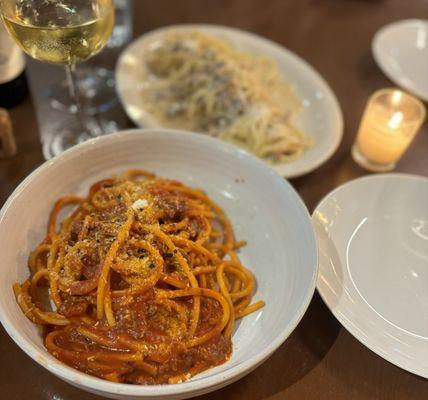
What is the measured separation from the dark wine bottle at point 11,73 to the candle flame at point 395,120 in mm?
1488

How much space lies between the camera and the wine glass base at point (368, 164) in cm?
196

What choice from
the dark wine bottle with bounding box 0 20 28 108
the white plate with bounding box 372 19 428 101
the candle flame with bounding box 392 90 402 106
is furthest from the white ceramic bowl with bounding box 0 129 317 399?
the white plate with bounding box 372 19 428 101

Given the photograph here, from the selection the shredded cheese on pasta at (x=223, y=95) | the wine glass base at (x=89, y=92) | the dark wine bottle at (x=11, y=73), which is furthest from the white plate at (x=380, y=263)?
the dark wine bottle at (x=11, y=73)

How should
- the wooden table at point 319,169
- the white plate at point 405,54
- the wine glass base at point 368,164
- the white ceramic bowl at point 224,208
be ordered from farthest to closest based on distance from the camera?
1. the white plate at point 405,54
2. the wine glass base at point 368,164
3. the wooden table at point 319,169
4. the white ceramic bowl at point 224,208

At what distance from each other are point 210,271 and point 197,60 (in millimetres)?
1236

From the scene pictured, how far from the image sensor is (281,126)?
6.54 feet

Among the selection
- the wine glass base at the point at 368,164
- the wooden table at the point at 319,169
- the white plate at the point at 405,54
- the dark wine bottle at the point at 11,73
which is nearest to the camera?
the wooden table at the point at 319,169

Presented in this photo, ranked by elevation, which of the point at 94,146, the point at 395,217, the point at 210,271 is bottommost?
the point at 395,217

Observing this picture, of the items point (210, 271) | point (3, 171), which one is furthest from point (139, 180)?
point (3, 171)

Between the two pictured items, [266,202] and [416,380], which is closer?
[416,380]

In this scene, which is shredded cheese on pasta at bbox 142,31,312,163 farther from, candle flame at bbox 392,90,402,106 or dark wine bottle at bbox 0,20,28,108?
dark wine bottle at bbox 0,20,28,108

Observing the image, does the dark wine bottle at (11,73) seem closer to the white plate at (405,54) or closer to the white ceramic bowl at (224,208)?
the white ceramic bowl at (224,208)

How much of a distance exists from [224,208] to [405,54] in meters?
1.60

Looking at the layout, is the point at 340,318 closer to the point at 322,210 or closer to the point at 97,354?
the point at 322,210
